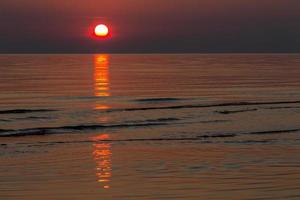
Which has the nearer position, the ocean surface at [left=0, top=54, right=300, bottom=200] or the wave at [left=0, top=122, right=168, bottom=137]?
the ocean surface at [left=0, top=54, right=300, bottom=200]

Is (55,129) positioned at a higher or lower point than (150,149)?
higher

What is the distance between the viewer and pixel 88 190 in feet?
50.3

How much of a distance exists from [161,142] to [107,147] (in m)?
1.92

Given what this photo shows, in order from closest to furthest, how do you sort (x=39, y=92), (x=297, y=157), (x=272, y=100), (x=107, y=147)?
(x=297, y=157) < (x=107, y=147) < (x=272, y=100) < (x=39, y=92)

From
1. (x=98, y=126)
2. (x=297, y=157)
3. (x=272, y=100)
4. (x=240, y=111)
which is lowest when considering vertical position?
(x=297, y=157)

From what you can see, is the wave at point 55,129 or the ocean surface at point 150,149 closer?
the ocean surface at point 150,149

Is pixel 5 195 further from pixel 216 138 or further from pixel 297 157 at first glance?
pixel 216 138

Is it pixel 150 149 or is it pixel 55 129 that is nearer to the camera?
pixel 150 149

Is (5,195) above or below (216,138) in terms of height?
below

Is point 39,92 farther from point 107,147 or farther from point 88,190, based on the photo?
point 88,190

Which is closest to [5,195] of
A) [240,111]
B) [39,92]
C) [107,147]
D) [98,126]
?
[107,147]

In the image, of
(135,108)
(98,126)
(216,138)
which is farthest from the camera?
(135,108)

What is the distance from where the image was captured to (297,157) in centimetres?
1975

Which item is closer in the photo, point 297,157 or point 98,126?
point 297,157
